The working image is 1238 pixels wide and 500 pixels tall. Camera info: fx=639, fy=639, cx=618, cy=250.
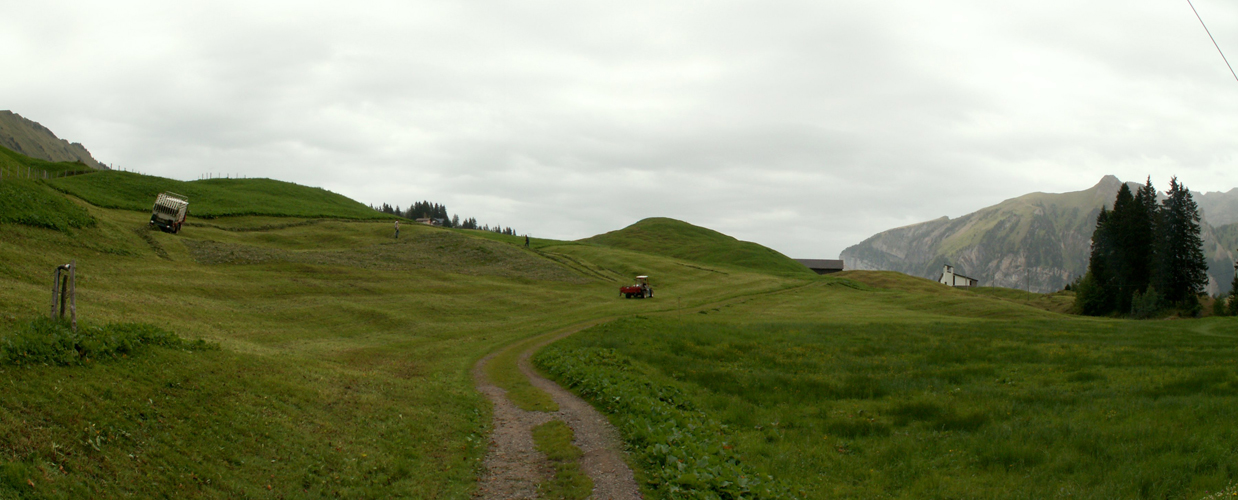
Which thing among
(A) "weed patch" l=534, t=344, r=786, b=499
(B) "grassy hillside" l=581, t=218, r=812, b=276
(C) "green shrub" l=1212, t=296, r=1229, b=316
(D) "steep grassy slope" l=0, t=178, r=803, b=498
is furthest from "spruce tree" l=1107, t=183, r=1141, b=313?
(A) "weed patch" l=534, t=344, r=786, b=499

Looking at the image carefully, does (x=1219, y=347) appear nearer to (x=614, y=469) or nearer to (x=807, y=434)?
(x=807, y=434)

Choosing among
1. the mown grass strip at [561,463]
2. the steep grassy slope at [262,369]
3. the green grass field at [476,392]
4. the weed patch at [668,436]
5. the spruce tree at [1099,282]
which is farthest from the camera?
the spruce tree at [1099,282]

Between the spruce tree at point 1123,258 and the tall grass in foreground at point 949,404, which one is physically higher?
the spruce tree at point 1123,258

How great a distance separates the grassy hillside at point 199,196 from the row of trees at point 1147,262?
117 m

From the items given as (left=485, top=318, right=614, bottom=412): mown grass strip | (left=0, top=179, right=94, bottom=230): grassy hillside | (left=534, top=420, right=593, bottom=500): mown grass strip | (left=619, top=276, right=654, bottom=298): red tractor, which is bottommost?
(left=485, top=318, right=614, bottom=412): mown grass strip

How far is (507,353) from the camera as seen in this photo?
34344mm

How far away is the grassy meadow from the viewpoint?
15.2 meters

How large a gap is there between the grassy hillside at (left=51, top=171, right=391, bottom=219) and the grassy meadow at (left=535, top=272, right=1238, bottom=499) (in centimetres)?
7035

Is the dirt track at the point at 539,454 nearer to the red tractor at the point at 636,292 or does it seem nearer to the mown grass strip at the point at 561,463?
the mown grass strip at the point at 561,463

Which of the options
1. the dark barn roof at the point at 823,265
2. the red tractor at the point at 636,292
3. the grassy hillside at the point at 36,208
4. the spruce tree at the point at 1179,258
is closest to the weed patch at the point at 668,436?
the grassy hillside at the point at 36,208

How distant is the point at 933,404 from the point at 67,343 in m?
24.2

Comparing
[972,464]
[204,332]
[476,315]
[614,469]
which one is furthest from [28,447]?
[476,315]

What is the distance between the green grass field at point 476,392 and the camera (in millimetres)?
12109

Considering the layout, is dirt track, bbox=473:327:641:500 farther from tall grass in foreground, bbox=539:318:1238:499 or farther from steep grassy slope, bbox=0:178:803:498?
tall grass in foreground, bbox=539:318:1238:499
